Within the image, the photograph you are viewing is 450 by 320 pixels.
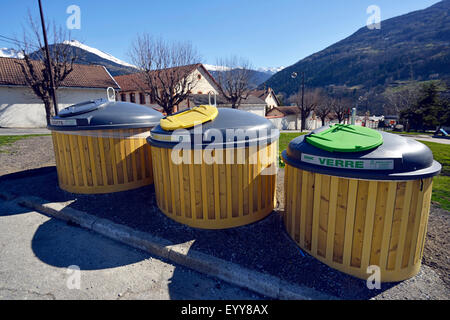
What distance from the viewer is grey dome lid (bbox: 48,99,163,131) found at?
478 centimetres

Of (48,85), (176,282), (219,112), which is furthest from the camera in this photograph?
(48,85)

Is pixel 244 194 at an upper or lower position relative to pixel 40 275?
upper

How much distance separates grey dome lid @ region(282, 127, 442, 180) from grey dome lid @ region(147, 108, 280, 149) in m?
1.07

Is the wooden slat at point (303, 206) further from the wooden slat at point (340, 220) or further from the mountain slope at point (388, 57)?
the mountain slope at point (388, 57)

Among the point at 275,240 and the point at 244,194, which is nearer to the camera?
the point at 275,240

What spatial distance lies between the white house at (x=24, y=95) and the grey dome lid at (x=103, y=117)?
60.5ft

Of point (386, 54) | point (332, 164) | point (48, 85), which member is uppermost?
point (386, 54)

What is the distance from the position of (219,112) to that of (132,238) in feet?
7.55

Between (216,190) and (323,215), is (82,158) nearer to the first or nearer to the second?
(216,190)

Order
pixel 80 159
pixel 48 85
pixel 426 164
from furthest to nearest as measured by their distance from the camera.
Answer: pixel 48 85 → pixel 80 159 → pixel 426 164

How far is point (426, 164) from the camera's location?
2539 mm

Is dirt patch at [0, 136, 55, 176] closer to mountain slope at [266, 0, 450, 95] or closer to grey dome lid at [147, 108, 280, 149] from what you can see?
grey dome lid at [147, 108, 280, 149]

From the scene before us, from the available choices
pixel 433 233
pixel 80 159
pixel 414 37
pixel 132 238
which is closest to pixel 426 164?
pixel 433 233

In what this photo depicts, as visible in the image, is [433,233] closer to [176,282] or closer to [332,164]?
[332,164]
